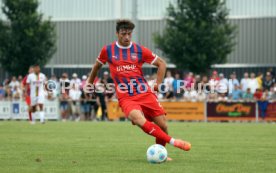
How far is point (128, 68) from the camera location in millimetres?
13273

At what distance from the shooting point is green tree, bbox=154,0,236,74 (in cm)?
3938

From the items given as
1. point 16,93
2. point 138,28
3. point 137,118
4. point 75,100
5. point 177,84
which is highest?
point 138,28

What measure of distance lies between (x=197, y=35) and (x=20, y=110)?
984 centimetres

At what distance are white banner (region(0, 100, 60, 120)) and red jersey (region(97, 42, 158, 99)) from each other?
23.2 meters

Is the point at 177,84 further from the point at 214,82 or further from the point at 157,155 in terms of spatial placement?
the point at 157,155

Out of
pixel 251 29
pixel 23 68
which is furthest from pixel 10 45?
pixel 251 29

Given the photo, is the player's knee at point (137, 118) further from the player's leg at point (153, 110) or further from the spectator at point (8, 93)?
the spectator at point (8, 93)

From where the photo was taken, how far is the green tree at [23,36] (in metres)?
42.2

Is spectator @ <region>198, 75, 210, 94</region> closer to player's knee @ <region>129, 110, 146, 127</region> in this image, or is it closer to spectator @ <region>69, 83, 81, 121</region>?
spectator @ <region>69, 83, 81, 121</region>

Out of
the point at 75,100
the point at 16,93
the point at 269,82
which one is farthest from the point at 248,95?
the point at 16,93

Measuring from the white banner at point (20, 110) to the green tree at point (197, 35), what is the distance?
22.9 ft

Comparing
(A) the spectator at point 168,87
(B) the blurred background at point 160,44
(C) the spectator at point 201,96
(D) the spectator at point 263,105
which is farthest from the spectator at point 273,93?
(A) the spectator at point 168,87

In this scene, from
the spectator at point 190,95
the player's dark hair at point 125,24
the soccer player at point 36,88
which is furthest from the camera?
the spectator at point 190,95

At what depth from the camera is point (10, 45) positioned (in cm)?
4266
